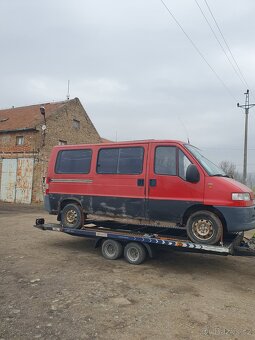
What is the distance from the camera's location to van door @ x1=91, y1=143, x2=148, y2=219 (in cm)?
790

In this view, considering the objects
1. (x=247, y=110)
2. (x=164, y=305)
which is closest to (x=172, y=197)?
(x=164, y=305)

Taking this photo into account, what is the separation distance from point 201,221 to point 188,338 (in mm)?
2979

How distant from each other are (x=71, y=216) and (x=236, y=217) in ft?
13.6

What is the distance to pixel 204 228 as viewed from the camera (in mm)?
7105

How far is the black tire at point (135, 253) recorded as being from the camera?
7.95 metres

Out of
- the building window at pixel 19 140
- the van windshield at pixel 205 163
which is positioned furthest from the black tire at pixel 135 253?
the building window at pixel 19 140

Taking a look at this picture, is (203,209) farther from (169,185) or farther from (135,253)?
(135,253)

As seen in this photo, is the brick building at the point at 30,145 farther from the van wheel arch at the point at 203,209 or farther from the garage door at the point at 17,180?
the van wheel arch at the point at 203,209

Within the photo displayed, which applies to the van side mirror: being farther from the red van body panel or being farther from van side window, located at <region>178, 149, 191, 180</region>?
van side window, located at <region>178, 149, 191, 180</region>

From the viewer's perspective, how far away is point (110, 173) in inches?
329

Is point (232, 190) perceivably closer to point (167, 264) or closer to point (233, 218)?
point (233, 218)

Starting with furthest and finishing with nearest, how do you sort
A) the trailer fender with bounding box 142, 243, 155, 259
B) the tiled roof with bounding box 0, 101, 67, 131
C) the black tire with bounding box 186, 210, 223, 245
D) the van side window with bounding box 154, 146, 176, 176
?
the tiled roof with bounding box 0, 101, 67, 131 < the trailer fender with bounding box 142, 243, 155, 259 < the van side window with bounding box 154, 146, 176, 176 < the black tire with bounding box 186, 210, 223, 245

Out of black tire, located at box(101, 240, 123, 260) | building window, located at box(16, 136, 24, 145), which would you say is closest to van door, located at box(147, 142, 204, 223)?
black tire, located at box(101, 240, 123, 260)

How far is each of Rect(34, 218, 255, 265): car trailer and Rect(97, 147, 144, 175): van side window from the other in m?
1.40
